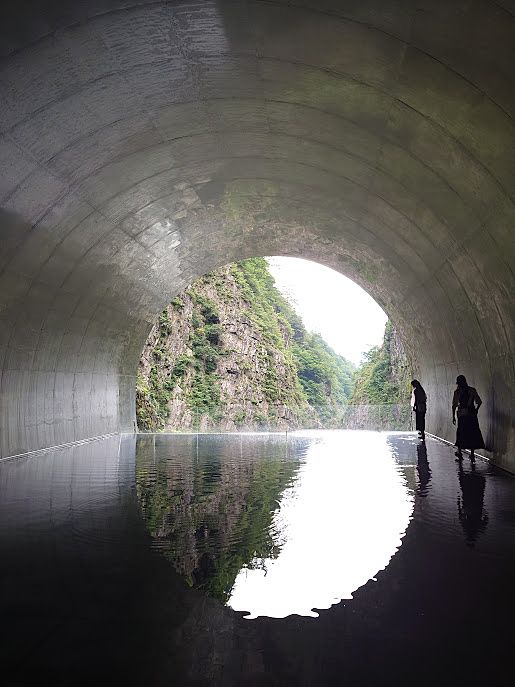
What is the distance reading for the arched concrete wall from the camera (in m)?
6.94

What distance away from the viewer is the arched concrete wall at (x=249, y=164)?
694 centimetres

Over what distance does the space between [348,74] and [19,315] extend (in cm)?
779

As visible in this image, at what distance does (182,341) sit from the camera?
37.8 metres

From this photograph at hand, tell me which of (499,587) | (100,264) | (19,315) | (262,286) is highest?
(262,286)

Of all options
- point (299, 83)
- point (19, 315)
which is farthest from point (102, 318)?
point (299, 83)

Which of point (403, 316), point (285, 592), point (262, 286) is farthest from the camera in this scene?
point (262, 286)

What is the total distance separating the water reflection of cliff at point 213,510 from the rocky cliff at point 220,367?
17.8m

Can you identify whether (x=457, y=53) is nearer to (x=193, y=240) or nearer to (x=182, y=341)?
(x=193, y=240)

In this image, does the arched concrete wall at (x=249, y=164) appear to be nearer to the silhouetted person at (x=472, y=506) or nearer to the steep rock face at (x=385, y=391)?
the silhouetted person at (x=472, y=506)

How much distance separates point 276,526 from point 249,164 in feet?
25.4

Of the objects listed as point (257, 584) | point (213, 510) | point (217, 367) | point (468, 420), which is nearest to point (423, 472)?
point (468, 420)

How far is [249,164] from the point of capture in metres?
12.7

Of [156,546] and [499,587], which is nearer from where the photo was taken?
[499,587]

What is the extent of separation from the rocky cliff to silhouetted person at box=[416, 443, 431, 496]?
15843 mm
